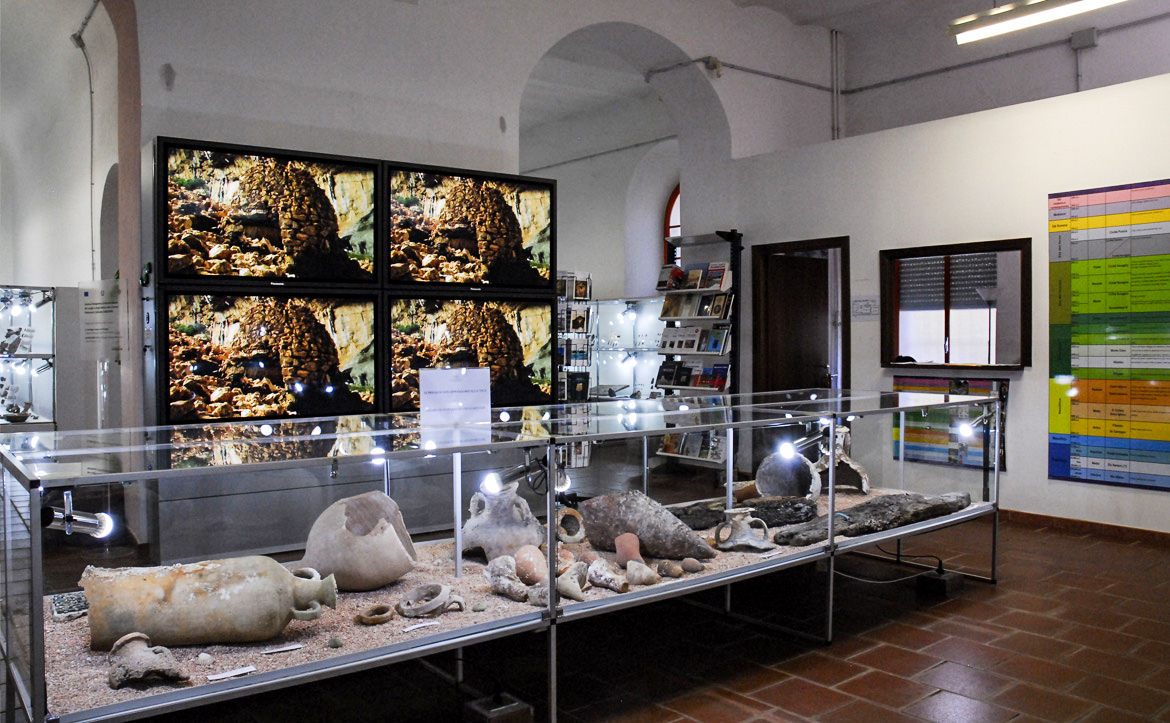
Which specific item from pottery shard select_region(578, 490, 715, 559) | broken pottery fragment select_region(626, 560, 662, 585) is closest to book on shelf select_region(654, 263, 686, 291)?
pottery shard select_region(578, 490, 715, 559)

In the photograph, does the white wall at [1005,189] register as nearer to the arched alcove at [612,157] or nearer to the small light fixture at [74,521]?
the arched alcove at [612,157]

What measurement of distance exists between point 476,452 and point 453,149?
14.2ft

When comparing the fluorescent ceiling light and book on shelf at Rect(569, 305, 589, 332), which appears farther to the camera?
book on shelf at Rect(569, 305, 589, 332)

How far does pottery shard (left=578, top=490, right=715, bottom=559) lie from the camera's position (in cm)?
364

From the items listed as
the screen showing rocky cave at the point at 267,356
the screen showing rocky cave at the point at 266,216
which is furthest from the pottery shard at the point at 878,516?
the screen showing rocky cave at the point at 266,216

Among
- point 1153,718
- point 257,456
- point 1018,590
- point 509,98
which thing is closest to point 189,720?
point 257,456

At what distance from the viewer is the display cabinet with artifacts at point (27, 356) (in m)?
7.05

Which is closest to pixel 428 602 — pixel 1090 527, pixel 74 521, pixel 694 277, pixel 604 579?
pixel 604 579

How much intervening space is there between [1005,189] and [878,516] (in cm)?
374

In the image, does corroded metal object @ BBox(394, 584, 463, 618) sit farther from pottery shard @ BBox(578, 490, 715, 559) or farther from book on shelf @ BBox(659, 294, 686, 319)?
book on shelf @ BBox(659, 294, 686, 319)

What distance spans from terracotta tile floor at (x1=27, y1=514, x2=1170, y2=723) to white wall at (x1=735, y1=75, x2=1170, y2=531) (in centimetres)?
166

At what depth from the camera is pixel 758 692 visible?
3.56m

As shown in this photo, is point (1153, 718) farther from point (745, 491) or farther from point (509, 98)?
point (509, 98)

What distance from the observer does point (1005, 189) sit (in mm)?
6887
